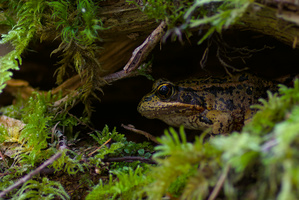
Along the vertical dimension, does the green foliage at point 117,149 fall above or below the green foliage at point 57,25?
below

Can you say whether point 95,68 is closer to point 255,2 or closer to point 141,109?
point 141,109

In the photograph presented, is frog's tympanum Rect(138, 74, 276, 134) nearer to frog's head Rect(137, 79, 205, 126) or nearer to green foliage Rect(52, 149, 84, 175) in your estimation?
frog's head Rect(137, 79, 205, 126)

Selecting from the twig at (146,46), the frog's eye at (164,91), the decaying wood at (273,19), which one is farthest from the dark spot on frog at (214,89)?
the twig at (146,46)

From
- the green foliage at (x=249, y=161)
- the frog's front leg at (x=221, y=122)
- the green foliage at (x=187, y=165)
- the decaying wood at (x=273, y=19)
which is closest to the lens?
the green foliage at (x=249, y=161)

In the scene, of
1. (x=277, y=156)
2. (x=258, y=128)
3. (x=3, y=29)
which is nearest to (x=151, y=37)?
(x=258, y=128)

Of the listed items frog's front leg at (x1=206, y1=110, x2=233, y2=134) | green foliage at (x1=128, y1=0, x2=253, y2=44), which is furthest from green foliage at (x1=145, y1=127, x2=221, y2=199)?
frog's front leg at (x1=206, y1=110, x2=233, y2=134)

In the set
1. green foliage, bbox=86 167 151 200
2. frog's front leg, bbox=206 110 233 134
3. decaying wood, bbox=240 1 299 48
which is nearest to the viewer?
decaying wood, bbox=240 1 299 48

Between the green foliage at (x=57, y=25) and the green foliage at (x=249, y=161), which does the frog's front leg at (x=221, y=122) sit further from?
the green foliage at (x=57, y=25)

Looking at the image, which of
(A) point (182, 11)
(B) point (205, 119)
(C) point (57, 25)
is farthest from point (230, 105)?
(C) point (57, 25)
